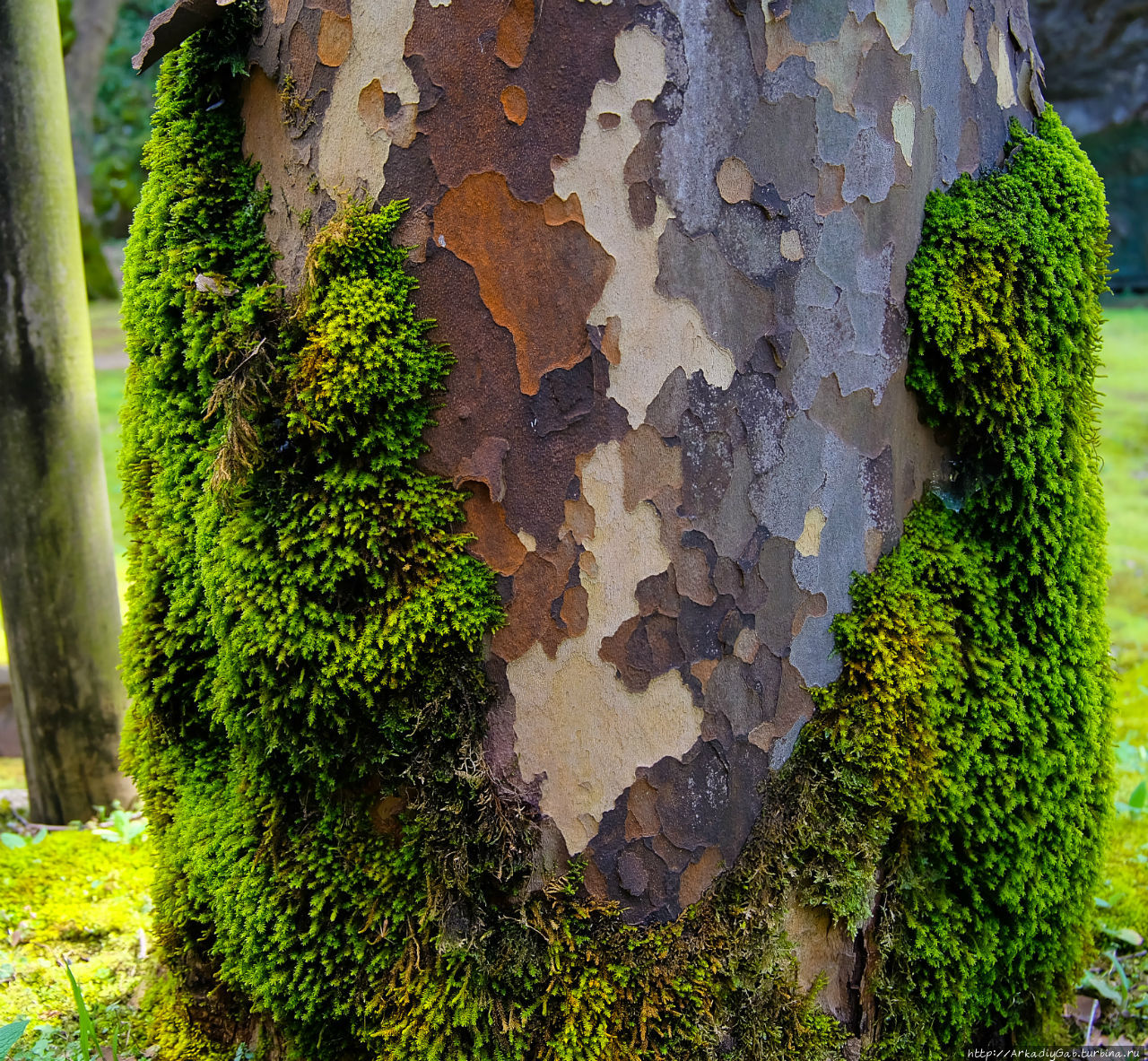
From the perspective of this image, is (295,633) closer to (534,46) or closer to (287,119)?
(287,119)

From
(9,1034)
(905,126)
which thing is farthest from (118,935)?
(905,126)

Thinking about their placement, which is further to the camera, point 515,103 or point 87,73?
point 87,73

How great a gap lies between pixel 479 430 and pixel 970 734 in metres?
1.06

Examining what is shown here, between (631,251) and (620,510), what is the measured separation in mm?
412

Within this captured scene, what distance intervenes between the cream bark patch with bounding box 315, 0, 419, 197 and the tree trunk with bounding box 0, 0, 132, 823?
156 cm

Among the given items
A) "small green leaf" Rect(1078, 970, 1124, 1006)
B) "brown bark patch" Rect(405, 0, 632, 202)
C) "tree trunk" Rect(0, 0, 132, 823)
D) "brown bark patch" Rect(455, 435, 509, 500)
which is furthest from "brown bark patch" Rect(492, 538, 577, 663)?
"tree trunk" Rect(0, 0, 132, 823)

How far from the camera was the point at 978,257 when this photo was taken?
67.5 inches

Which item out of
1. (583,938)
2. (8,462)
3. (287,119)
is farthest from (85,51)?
(583,938)

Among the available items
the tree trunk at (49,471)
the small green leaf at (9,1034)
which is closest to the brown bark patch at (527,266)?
the small green leaf at (9,1034)

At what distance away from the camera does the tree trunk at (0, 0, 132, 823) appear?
2678 millimetres

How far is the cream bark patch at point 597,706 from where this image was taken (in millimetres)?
1568

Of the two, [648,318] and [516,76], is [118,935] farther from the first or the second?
[516,76]

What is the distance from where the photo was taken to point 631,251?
4.93 feet

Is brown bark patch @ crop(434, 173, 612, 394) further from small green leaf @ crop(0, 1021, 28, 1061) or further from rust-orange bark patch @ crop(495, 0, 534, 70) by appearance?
small green leaf @ crop(0, 1021, 28, 1061)
